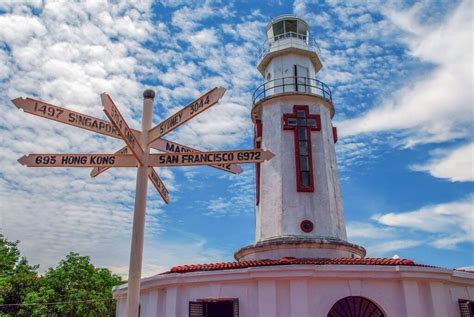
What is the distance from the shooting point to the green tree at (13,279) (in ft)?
110

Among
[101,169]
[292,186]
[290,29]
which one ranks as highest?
[290,29]

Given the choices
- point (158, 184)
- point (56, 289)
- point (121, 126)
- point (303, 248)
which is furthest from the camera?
point (56, 289)

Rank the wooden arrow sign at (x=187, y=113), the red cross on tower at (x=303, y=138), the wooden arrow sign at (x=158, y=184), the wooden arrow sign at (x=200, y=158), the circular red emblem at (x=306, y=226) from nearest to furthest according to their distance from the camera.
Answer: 1. the wooden arrow sign at (x=187, y=113)
2. the wooden arrow sign at (x=200, y=158)
3. the wooden arrow sign at (x=158, y=184)
4. the circular red emblem at (x=306, y=226)
5. the red cross on tower at (x=303, y=138)

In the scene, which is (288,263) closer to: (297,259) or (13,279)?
(297,259)

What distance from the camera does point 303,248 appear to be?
15.8 meters

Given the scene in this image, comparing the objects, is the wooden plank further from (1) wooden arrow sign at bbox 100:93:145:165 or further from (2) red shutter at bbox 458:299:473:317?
(2) red shutter at bbox 458:299:473:317

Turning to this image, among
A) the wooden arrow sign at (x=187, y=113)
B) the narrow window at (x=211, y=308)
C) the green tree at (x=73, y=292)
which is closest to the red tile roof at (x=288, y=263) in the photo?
the narrow window at (x=211, y=308)

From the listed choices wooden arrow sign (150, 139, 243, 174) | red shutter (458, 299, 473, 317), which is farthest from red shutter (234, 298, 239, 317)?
red shutter (458, 299, 473, 317)

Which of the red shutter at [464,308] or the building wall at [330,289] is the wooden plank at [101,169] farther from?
the red shutter at [464,308]

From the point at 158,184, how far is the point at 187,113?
154cm

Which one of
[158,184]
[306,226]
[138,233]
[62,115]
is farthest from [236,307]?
[62,115]

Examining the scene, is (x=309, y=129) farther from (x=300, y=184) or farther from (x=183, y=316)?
(x=183, y=316)

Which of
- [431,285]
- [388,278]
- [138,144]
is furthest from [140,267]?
[431,285]

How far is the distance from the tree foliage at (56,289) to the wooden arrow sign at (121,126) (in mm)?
30098
